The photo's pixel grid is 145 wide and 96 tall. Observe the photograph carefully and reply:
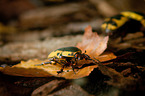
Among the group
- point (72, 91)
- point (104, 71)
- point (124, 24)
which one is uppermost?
point (124, 24)

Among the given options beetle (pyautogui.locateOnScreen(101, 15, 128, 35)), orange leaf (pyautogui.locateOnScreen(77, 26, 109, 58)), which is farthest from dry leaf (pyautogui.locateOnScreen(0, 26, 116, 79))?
beetle (pyautogui.locateOnScreen(101, 15, 128, 35))

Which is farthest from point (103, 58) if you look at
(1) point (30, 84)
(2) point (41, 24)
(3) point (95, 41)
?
(2) point (41, 24)

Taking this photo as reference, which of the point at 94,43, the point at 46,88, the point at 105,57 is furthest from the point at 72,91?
the point at 94,43

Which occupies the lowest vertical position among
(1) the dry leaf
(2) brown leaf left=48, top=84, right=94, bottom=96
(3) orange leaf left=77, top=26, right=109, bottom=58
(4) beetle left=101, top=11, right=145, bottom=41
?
(2) brown leaf left=48, top=84, right=94, bottom=96

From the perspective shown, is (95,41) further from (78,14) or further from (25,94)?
(78,14)

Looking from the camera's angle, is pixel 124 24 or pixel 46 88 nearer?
pixel 46 88

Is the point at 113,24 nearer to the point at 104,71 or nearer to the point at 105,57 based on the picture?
the point at 105,57

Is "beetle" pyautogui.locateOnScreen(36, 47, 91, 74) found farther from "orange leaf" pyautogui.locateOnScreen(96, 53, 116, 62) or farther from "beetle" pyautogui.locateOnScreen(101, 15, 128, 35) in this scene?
"beetle" pyautogui.locateOnScreen(101, 15, 128, 35)

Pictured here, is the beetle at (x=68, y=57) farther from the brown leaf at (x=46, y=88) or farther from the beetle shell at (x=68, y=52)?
the brown leaf at (x=46, y=88)
